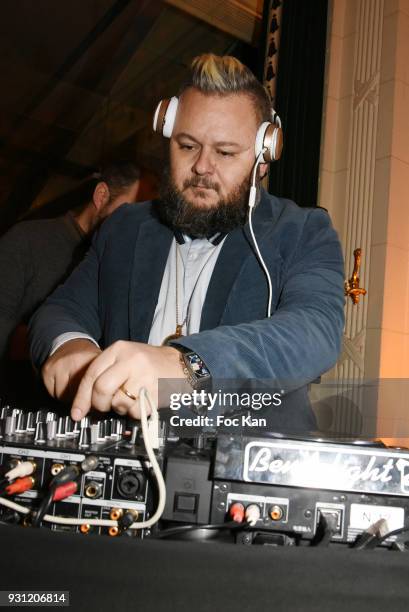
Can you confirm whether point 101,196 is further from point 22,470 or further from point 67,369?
point 22,470

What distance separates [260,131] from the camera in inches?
44.9

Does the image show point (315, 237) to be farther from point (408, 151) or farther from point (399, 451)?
point (408, 151)

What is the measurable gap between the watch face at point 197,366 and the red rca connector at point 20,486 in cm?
21

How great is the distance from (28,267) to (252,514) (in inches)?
66.6

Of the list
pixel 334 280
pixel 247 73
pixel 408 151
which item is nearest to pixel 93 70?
pixel 408 151

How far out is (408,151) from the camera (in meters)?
3.34

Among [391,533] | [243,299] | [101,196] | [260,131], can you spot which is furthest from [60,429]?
[101,196]

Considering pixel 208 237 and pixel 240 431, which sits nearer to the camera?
pixel 240 431

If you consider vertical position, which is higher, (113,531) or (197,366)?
(197,366)

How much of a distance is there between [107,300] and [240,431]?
0.71m

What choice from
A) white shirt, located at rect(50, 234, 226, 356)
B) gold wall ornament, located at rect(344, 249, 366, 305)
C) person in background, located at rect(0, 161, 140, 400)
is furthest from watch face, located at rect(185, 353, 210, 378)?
gold wall ornament, located at rect(344, 249, 366, 305)

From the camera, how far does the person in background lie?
1966 mm

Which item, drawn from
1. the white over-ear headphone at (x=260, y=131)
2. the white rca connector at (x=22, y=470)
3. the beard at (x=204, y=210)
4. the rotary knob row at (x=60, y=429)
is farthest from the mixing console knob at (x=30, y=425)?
the white over-ear headphone at (x=260, y=131)

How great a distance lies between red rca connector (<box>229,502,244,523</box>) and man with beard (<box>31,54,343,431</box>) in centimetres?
36
